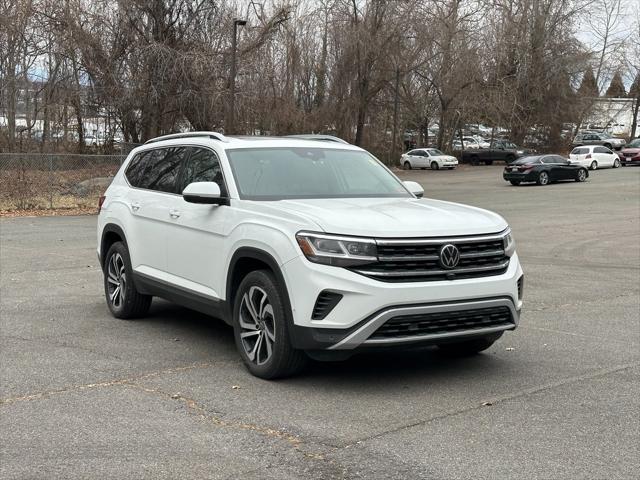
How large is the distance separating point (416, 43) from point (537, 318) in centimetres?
4299

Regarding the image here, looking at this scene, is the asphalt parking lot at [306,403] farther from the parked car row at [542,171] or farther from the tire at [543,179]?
the tire at [543,179]

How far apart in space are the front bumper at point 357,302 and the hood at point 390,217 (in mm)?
338

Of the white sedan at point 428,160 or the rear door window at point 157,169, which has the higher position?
the rear door window at point 157,169

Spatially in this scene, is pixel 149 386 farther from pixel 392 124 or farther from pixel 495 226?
pixel 392 124

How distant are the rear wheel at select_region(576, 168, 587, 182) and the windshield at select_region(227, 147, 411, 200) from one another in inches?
1409

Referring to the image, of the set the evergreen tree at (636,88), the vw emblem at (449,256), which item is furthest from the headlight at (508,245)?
the evergreen tree at (636,88)

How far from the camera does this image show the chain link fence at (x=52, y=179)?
23.9 metres

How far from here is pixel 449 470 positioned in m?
4.09

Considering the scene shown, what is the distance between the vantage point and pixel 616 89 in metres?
75.5

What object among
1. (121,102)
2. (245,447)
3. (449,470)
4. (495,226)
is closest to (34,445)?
(245,447)

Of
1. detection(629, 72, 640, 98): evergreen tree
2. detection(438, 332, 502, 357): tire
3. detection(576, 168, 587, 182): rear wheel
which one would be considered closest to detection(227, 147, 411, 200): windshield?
detection(438, 332, 502, 357): tire

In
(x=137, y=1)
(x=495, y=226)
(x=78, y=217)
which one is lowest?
(x=78, y=217)

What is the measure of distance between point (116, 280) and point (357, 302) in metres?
3.95

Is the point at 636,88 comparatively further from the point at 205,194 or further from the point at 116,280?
the point at 205,194
